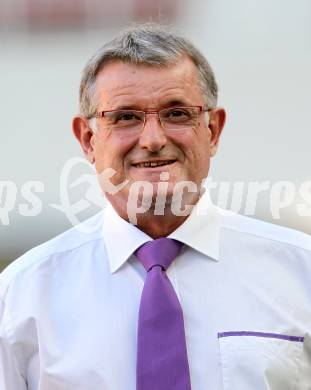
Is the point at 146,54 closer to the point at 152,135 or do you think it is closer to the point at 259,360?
the point at 152,135

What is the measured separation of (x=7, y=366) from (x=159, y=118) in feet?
2.00

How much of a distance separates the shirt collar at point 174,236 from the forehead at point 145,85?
250mm

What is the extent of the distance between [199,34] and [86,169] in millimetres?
676

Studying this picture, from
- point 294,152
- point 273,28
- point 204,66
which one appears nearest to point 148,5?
point 273,28

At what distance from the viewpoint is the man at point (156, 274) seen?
60.2 inches

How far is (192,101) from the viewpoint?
1.66 m

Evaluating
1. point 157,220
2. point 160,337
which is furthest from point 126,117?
point 160,337

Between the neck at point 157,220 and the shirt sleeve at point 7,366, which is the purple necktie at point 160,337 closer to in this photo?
the neck at point 157,220

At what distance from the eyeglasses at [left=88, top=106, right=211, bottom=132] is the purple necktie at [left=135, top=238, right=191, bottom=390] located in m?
0.29

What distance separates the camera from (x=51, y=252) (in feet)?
5.57

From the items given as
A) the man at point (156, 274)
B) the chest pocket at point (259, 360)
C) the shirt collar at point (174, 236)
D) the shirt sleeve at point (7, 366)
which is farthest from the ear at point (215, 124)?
the shirt sleeve at point (7, 366)

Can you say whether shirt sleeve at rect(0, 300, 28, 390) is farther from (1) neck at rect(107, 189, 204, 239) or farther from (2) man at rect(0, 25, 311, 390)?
(1) neck at rect(107, 189, 204, 239)

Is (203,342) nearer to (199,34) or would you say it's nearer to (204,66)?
(204,66)

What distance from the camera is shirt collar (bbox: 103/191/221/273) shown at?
1665mm
